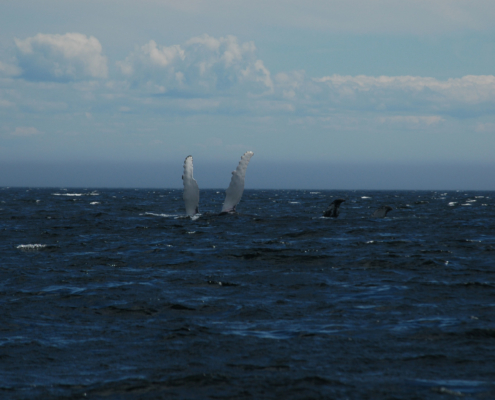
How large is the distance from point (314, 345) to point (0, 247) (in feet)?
39.4

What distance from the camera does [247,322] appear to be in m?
7.65

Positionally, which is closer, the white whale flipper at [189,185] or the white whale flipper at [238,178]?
the white whale flipper at [189,185]

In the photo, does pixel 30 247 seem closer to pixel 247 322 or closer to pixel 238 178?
pixel 238 178

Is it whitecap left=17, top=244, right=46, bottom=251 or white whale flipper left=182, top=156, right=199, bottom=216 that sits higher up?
white whale flipper left=182, top=156, right=199, bottom=216

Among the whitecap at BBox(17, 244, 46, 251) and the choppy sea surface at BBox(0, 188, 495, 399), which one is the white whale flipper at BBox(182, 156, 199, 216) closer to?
the choppy sea surface at BBox(0, 188, 495, 399)

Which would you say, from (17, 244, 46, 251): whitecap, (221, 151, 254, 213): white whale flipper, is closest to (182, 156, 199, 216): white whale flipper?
(221, 151, 254, 213): white whale flipper

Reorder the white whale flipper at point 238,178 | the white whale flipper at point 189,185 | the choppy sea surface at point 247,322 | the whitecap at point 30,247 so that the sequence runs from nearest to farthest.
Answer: the choppy sea surface at point 247,322 < the whitecap at point 30,247 < the white whale flipper at point 189,185 < the white whale flipper at point 238,178

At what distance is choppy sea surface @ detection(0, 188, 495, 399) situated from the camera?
5.36 meters

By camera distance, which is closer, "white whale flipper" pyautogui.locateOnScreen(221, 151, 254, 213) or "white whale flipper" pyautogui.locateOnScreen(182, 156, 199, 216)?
"white whale flipper" pyautogui.locateOnScreen(182, 156, 199, 216)

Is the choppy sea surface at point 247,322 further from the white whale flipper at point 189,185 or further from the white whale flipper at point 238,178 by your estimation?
the white whale flipper at point 238,178

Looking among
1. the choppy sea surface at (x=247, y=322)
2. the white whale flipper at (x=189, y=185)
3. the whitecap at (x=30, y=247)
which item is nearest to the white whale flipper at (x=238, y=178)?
the white whale flipper at (x=189, y=185)

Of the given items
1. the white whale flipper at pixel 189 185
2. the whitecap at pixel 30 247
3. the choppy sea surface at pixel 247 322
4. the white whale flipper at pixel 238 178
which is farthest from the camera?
the white whale flipper at pixel 238 178

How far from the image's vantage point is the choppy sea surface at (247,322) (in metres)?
5.36

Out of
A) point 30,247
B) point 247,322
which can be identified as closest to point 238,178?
point 30,247
